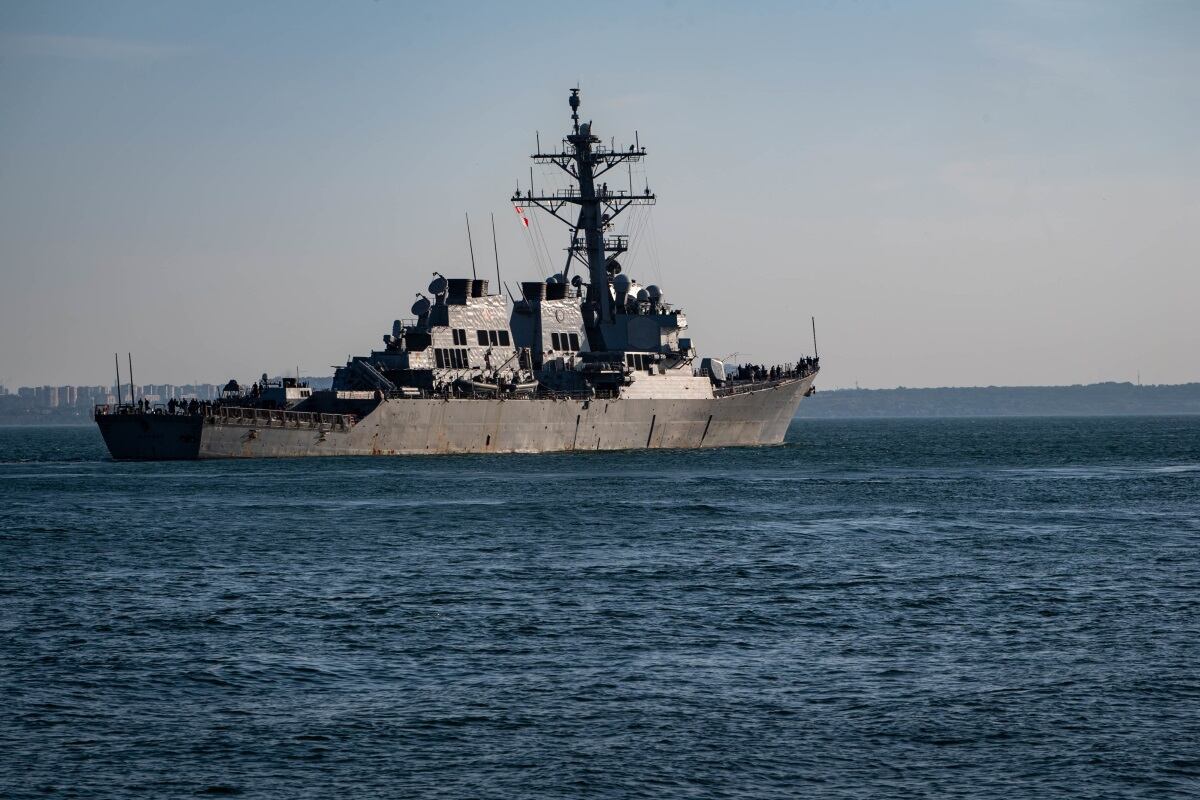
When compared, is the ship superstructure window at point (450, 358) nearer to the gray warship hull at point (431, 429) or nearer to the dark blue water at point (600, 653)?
the gray warship hull at point (431, 429)

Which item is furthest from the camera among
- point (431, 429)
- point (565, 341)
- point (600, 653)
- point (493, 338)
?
point (565, 341)

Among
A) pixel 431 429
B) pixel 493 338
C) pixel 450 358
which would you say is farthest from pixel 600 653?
pixel 493 338

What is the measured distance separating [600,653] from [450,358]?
48.4 metres

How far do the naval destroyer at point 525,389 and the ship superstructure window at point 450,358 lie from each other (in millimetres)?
67

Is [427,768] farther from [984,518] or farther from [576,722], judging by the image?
[984,518]

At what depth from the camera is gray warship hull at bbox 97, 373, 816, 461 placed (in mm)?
60750

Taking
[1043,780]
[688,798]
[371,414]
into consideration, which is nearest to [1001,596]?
[1043,780]

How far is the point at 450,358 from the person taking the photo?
6738cm

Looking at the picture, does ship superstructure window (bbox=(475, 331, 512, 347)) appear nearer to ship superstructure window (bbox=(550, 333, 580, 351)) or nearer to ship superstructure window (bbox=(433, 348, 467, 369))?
ship superstructure window (bbox=(433, 348, 467, 369))

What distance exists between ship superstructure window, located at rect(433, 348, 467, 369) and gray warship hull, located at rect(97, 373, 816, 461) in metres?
2.92

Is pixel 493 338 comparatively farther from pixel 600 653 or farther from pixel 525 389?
pixel 600 653

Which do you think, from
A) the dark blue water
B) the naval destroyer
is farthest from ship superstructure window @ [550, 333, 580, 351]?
the dark blue water

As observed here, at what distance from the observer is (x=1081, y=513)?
133ft

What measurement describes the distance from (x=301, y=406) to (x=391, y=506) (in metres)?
23.1
